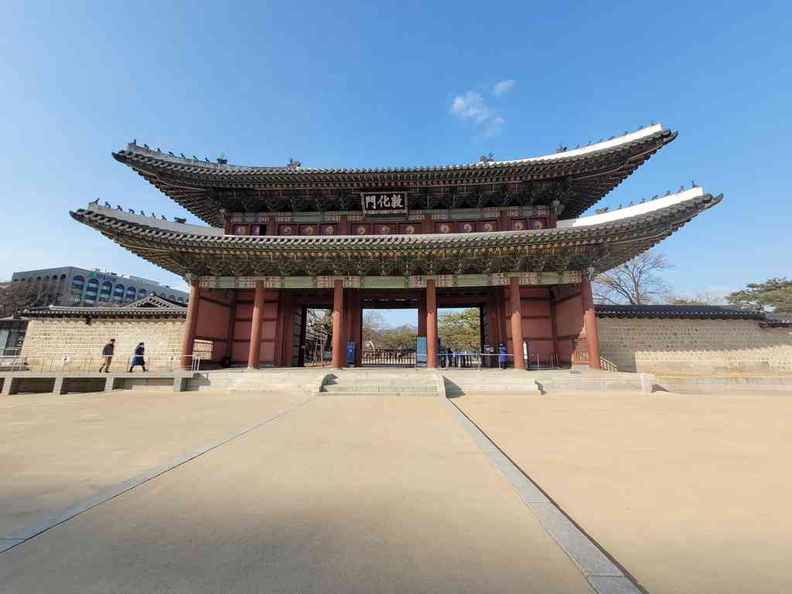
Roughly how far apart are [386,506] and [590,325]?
40.3ft

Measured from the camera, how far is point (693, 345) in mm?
14062

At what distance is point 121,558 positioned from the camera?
2.06 meters

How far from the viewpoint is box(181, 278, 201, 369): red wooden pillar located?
492 inches

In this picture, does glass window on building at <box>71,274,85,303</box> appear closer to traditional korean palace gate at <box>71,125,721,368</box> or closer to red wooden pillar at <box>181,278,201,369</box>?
traditional korean palace gate at <box>71,125,721,368</box>

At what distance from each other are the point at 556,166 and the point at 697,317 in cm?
956

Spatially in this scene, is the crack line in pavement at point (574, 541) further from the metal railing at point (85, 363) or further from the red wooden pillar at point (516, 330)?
the metal railing at point (85, 363)

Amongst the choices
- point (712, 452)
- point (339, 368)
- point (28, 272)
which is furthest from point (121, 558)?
point (28, 272)

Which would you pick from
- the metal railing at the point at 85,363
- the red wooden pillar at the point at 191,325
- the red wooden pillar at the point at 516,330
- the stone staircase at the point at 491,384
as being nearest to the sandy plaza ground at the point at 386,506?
the stone staircase at the point at 491,384

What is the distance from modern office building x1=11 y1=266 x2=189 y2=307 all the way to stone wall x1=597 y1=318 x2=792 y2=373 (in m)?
61.1

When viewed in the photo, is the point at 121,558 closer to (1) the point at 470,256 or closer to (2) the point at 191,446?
(2) the point at 191,446

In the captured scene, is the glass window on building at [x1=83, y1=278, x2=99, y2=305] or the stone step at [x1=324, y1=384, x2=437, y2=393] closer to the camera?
the stone step at [x1=324, y1=384, x2=437, y2=393]

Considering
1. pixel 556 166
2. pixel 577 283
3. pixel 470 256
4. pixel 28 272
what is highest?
pixel 28 272

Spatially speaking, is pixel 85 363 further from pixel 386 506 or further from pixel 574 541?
pixel 574 541

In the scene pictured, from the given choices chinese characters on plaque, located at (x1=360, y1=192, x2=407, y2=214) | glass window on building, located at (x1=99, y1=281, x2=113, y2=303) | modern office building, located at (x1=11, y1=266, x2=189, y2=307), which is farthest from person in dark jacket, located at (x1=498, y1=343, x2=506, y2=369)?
glass window on building, located at (x1=99, y1=281, x2=113, y2=303)
